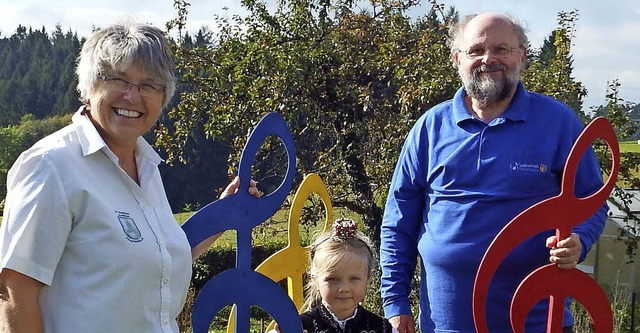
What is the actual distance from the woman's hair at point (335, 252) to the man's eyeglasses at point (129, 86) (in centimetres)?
107

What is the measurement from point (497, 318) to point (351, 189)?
146 inches

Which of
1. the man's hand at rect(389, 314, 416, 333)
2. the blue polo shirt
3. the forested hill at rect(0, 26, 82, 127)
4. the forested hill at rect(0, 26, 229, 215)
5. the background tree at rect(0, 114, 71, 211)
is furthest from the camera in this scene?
the forested hill at rect(0, 26, 82, 127)

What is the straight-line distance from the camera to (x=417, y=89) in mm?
5297

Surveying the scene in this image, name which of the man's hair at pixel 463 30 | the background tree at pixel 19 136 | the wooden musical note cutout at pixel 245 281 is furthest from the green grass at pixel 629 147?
Result: the background tree at pixel 19 136

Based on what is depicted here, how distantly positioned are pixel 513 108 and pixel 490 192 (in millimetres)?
305

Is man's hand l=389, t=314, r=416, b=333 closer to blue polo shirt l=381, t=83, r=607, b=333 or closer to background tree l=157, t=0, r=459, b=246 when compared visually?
blue polo shirt l=381, t=83, r=607, b=333

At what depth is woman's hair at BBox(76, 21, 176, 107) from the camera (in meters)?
1.93

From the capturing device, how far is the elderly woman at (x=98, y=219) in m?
1.76

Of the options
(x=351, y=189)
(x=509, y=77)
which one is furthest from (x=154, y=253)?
(x=351, y=189)

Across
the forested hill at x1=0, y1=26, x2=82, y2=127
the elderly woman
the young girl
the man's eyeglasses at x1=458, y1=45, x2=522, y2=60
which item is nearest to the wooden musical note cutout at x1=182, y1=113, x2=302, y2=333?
the young girl

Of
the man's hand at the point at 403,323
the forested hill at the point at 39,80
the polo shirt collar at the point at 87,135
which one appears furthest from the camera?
the forested hill at the point at 39,80

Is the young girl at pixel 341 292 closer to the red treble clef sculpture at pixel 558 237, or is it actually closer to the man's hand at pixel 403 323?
A: the man's hand at pixel 403 323

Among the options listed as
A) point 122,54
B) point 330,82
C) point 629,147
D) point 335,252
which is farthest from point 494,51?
point 629,147

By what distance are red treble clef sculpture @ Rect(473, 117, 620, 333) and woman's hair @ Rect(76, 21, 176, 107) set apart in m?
1.12
